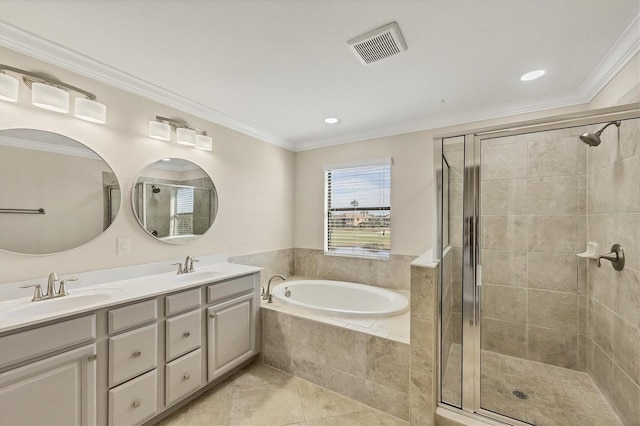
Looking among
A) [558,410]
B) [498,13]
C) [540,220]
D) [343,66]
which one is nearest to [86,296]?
[343,66]

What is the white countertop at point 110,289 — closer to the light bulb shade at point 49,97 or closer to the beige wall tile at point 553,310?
the light bulb shade at point 49,97

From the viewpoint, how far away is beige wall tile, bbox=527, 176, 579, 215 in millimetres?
2139

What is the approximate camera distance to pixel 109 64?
6.03ft

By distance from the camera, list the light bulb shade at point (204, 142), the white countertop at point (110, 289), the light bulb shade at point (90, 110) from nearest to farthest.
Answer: the white countertop at point (110, 289) < the light bulb shade at point (90, 110) < the light bulb shade at point (204, 142)

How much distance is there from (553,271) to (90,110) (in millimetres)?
3789

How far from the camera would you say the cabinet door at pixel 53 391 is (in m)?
1.20

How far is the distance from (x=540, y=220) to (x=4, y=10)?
151 inches

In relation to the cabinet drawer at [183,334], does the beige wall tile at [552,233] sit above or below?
above

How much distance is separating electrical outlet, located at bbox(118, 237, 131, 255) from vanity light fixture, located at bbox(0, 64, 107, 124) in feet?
2.87

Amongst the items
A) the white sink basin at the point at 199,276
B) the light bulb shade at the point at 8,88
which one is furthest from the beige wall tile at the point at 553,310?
the light bulb shade at the point at 8,88

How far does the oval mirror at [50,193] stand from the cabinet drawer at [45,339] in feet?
2.13

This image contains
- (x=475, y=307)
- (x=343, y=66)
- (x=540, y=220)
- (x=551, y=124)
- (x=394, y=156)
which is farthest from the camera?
(x=394, y=156)

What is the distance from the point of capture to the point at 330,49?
1.69 metres

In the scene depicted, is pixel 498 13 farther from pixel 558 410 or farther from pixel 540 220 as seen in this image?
pixel 558 410
